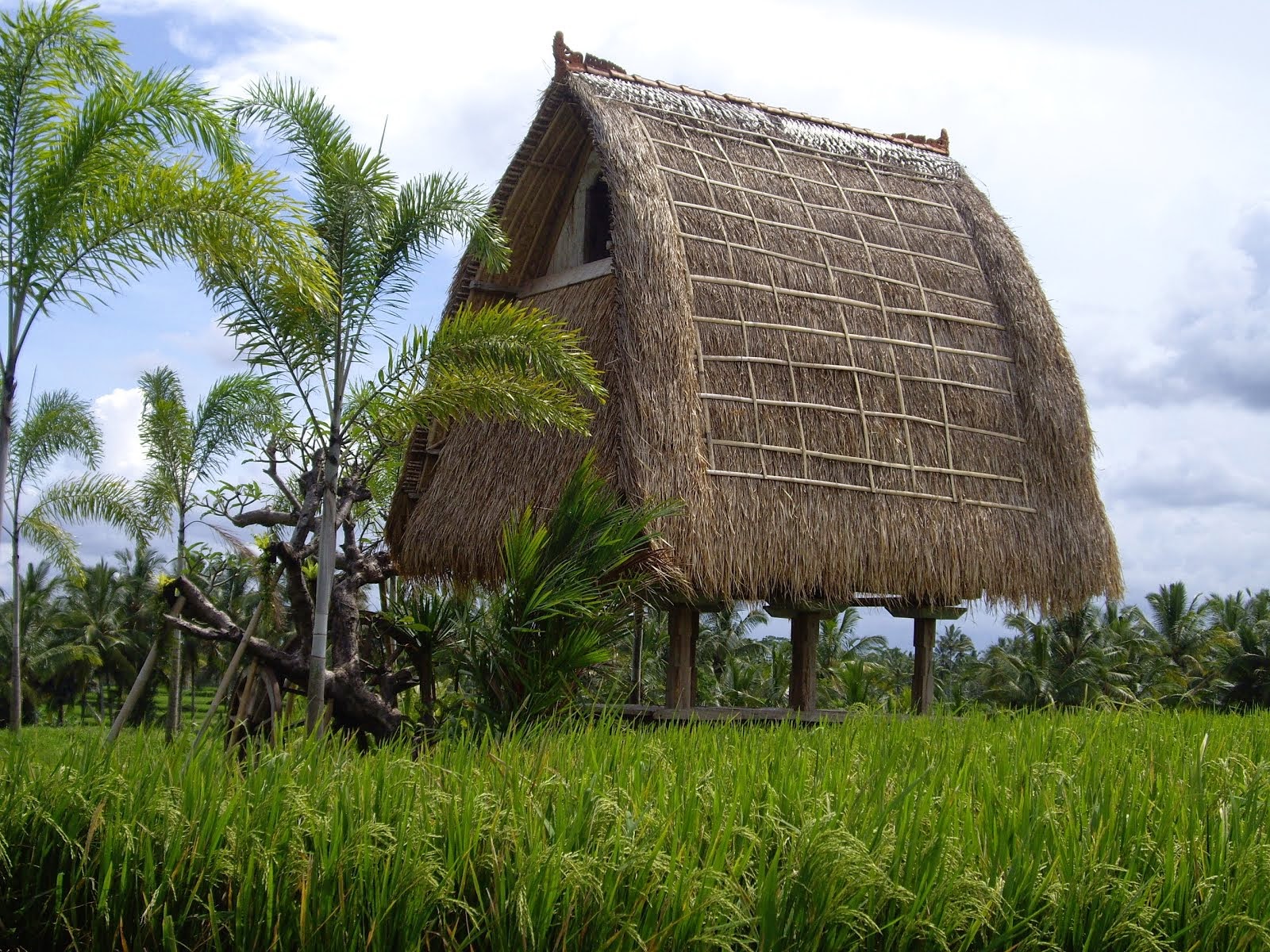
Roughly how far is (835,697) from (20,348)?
2094 cm

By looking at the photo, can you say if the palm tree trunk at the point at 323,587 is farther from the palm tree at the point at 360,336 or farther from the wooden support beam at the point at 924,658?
Answer: the wooden support beam at the point at 924,658

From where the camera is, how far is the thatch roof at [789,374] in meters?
8.32

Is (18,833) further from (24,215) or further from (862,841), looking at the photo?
(24,215)

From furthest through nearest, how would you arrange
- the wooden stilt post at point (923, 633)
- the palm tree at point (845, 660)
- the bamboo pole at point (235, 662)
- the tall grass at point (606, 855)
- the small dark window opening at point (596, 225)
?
the palm tree at point (845, 660) → the small dark window opening at point (596, 225) → the wooden stilt post at point (923, 633) → the bamboo pole at point (235, 662) → the tall grass at point (606, 855)

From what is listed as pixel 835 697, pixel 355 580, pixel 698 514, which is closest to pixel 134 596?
pixel 835 697

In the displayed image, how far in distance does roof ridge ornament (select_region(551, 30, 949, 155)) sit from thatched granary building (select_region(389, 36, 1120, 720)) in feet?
0.13

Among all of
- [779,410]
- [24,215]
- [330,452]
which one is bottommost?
[330,452]

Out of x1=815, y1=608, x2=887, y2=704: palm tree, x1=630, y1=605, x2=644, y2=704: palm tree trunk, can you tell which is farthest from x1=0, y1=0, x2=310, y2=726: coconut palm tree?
x1=815, y1=608, x2=887, y2=704: palm tree

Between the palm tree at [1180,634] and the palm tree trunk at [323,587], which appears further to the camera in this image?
the palm tree at [1180,634]

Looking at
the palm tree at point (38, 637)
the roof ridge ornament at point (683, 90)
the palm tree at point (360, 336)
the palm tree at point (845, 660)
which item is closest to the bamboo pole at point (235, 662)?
the palm tree at point (360, 336)

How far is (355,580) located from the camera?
947cm

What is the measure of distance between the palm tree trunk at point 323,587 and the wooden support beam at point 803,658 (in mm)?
3640

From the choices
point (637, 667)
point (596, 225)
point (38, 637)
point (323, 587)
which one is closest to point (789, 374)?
point (596, 225)

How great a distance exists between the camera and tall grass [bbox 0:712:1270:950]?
3.13 meters
